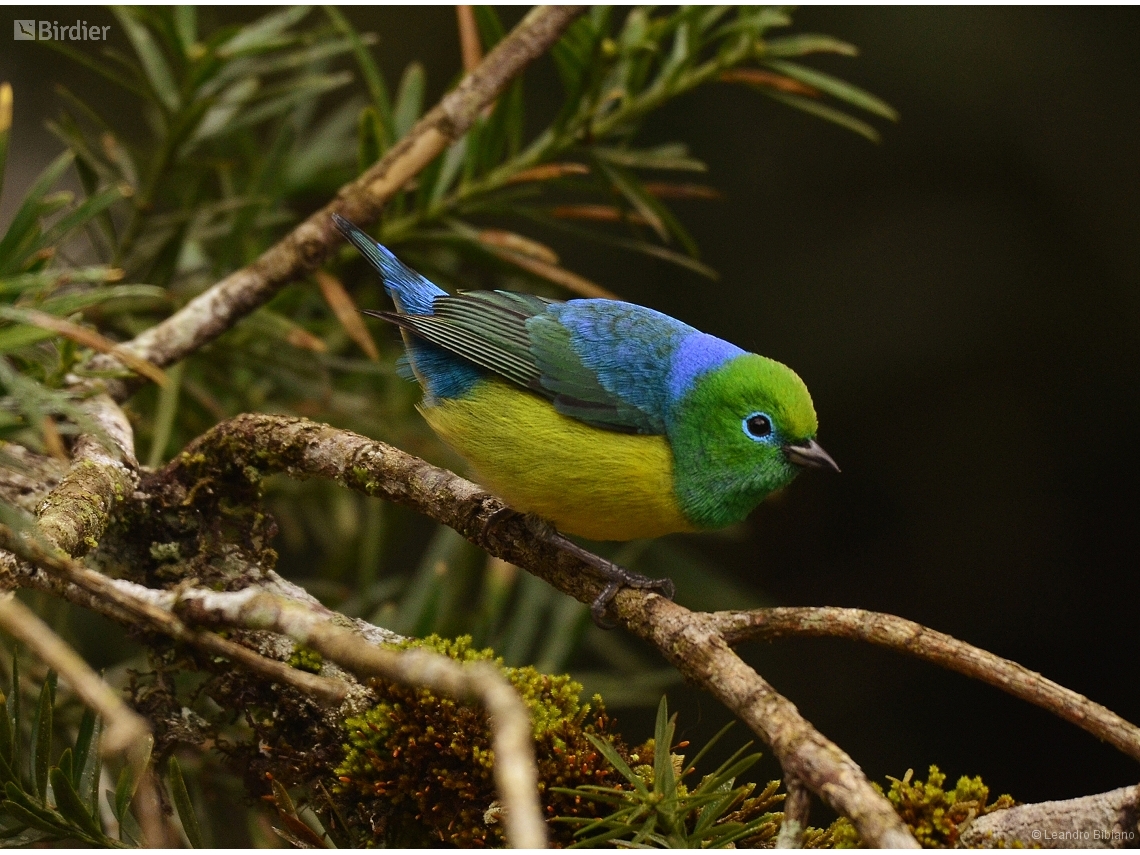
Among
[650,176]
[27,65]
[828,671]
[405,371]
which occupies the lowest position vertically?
[828,671]

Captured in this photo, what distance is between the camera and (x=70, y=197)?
2.47m

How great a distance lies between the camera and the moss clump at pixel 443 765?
A: 6.03 ft

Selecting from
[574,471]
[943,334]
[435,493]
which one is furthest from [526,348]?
[943,334]

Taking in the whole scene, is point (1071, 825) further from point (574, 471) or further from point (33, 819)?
point (33, 819)

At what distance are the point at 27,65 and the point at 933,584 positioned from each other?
4.41 meters

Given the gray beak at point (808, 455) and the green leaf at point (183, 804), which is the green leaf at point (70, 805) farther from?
the gray beak at point (808, 455)

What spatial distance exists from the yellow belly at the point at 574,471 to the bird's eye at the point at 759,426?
0.66ft

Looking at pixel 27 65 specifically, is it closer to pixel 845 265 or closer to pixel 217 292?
pixel 217 292

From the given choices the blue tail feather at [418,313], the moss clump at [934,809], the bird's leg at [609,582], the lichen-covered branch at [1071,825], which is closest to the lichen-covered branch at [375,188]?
the blue tail feather at [418,313]

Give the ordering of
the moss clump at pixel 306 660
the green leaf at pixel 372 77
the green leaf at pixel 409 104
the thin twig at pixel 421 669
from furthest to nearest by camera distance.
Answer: the green leaf at pixel 409 104, the green leaf at pixel 372 77, the moss clump at pixel 306 660, the thin twig at pixel 421 669

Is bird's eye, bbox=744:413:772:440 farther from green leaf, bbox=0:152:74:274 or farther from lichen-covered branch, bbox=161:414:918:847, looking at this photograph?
green leaf, bbox=0:152:74:274

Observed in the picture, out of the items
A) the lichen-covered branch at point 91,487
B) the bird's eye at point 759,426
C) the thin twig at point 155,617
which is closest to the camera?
the thin twig at point 155,617

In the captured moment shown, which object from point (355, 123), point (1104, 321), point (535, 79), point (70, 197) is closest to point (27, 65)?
point (355, 123)

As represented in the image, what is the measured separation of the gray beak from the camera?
2.67 meters
